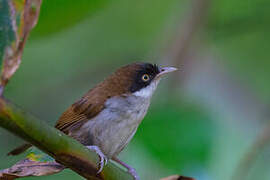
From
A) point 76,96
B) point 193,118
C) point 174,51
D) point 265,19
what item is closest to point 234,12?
point 265,19

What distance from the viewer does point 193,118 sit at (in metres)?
4.19

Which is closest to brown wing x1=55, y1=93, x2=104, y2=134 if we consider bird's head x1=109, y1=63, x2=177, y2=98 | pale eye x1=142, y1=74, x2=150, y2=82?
bird's head x1=109, y1=63, x2=177, y2=98

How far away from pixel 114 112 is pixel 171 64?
1.31m

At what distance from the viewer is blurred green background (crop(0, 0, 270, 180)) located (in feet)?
13.3

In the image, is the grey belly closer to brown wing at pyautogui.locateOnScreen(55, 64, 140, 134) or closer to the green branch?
brown wing at pyautogui.locateOnScreen(55, 64, 140, 134)

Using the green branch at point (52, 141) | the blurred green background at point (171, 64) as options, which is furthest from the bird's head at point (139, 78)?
the green branch at point (52, 141)

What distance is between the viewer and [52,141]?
5.38 feet

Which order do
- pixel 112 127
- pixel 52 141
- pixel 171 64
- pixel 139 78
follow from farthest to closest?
pixel 171 64, pixel 139 78, pixel 112 127, pixel 52 141

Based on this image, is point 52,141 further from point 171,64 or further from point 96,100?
point 171,64

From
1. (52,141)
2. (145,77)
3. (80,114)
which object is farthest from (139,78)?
(52,141)

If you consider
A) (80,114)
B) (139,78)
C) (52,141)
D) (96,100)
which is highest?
(52,141)

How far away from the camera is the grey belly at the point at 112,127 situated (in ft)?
11.6

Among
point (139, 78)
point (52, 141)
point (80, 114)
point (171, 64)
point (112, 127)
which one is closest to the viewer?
point (52, 141)

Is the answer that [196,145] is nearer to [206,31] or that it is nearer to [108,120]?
[108,120]
